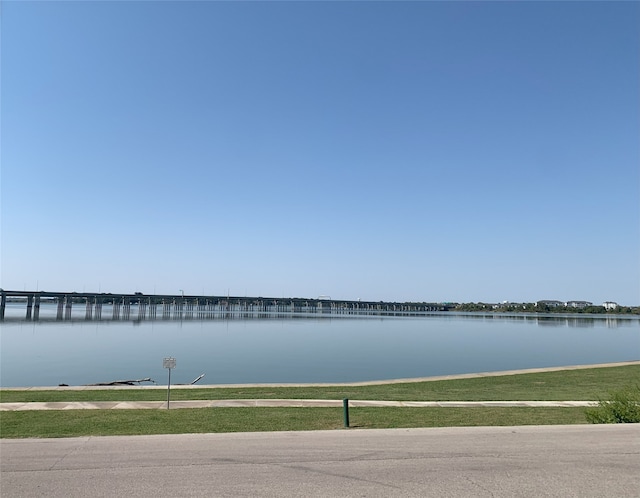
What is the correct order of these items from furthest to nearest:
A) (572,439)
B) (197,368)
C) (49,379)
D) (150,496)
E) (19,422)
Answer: (197,368) < (49,379) < (19,422) < (572,439) < (150,496)

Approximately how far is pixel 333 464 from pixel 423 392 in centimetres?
1423

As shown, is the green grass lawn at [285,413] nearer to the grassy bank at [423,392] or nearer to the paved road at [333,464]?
the grassy bank at [423,392]

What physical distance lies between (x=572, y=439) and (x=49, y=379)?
32.6 metres

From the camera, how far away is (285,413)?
1544 cm

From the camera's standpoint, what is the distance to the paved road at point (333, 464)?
7973mm

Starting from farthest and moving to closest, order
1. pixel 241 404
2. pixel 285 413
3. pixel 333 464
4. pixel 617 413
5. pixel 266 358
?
pixel 266 358 < pixel 241 404 < pixel 285 413 < pixel 617 413 < pixel 333 464

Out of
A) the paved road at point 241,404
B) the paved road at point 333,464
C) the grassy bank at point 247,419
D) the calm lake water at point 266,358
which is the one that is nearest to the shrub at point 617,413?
the grassy bank at point 247,419

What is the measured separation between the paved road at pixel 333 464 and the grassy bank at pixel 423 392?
8.21 metres

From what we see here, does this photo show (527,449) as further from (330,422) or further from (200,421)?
(200,421)

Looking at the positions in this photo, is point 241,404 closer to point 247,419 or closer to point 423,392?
point 247,419

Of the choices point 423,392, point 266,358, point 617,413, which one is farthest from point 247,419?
point 266,358

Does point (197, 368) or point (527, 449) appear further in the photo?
point (197, 368)

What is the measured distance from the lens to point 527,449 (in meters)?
10.5

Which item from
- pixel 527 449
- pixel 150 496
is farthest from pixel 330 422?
pixel 150 496
